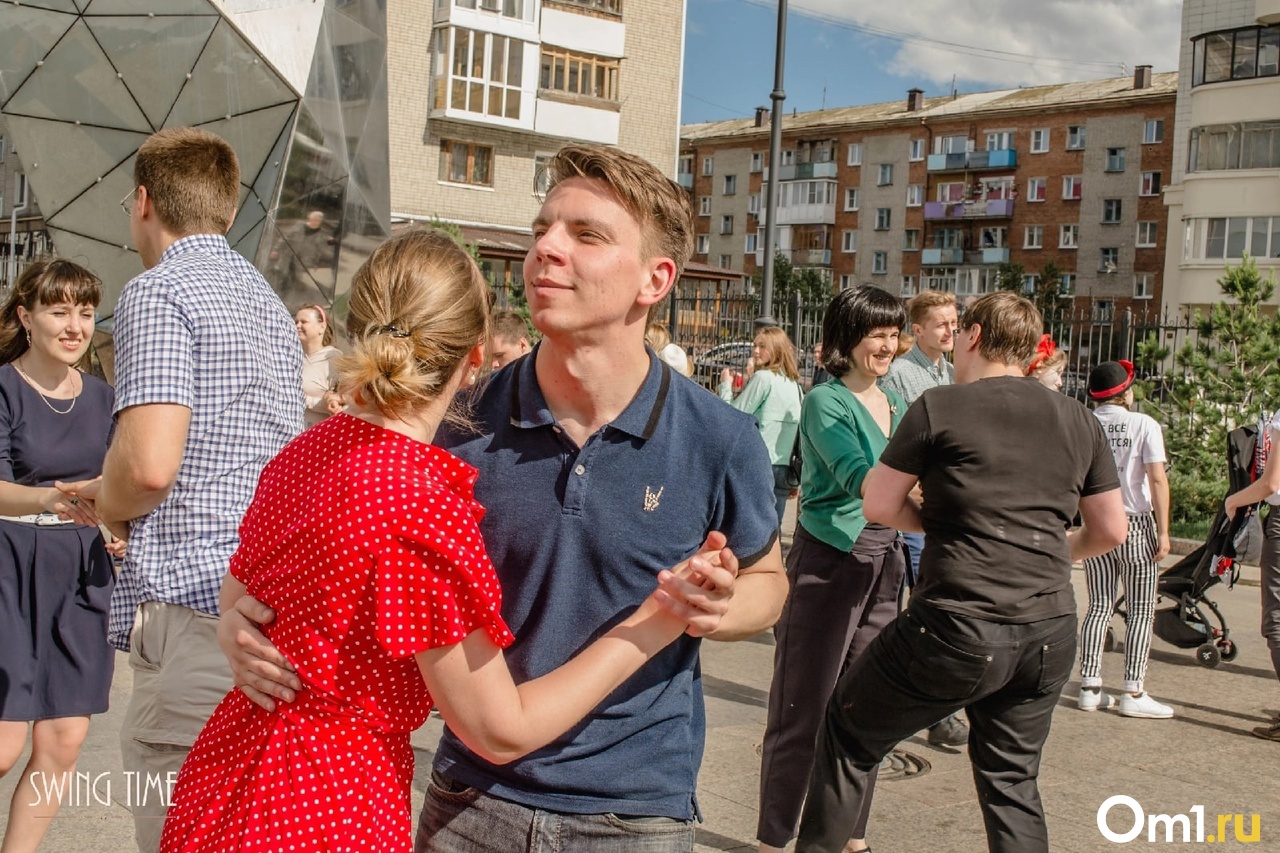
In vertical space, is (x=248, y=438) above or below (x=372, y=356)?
below

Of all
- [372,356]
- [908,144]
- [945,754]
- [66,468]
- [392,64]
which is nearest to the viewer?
[372,356]

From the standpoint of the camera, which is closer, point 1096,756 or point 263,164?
point 1096,756

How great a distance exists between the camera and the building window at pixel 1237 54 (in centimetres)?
4328

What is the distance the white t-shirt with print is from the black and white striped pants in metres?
0.12

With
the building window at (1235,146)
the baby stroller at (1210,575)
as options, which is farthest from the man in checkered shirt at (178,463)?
the building window at (1235,146)

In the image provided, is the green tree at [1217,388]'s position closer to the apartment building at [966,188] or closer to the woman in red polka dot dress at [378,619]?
the woman in red polka dot dress at [378,619]

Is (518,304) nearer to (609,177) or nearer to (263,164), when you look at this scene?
(263,164)

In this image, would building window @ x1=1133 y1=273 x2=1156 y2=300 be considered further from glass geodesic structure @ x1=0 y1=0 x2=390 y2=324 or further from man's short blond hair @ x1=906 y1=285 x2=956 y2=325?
man's short blond hair @ x1=906 y1=285 x2=956 y2=325

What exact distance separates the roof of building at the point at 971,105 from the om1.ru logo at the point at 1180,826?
64263 mm

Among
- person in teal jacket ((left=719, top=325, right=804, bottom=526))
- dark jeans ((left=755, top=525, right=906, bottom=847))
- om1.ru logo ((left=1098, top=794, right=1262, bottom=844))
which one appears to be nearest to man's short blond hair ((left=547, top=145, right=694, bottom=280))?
dark jeans ((left=755, top=525, right=906, bottom=847))

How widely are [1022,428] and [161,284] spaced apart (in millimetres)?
2597

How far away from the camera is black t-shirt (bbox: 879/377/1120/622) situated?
4.04 metres

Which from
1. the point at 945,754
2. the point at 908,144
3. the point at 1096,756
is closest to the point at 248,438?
the point at 945,754

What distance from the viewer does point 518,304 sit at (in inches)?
1075
